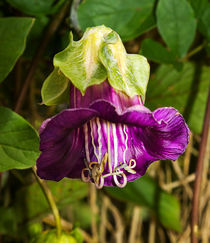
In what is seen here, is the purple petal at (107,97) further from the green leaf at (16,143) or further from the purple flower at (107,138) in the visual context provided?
the green leaf at (16,143)

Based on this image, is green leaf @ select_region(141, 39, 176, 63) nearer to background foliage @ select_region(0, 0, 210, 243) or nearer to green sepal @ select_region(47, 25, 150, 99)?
background foliage @ select_region(0, 0, 210, 243)

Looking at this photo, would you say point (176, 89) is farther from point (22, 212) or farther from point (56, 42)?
point (22, 212)

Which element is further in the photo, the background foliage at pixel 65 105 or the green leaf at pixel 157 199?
the green leaf at pixel 157 199

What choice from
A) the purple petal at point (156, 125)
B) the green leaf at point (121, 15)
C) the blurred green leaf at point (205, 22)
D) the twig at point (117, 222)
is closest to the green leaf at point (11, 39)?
the green leaf at point (121, 15)

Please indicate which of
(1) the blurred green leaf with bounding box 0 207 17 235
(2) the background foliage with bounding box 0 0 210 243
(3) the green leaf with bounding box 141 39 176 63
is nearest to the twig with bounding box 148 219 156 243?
(2) the background foliage with bounding box 0 0 210 243

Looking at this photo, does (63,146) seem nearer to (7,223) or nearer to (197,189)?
(197,189)

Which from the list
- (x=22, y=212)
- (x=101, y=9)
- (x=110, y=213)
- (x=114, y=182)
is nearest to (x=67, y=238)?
(x=114, y=182)
